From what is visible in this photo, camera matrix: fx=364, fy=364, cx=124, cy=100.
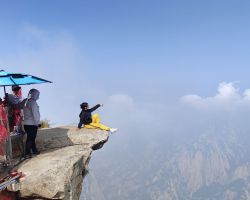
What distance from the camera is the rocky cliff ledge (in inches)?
567

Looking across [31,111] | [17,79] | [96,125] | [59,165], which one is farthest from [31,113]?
[96,125]

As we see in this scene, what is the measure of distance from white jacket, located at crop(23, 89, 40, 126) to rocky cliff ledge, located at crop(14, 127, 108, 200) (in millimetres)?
1797

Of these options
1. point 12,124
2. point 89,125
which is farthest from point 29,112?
point 89,125

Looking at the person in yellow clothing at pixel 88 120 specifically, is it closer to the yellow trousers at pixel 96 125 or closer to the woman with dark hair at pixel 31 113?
the yellow trousers at pixel 96 125

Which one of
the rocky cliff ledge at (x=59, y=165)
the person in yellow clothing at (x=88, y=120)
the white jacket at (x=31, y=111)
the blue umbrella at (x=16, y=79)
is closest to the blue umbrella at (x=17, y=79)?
the blue umbrella at (x=16, y=79)

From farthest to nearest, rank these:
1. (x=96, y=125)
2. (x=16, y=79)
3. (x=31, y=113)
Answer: (x=96, y=125) → (x=31, y=113) → (x=16, y=79)

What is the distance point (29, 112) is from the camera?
669 inches

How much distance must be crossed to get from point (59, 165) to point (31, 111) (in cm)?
306

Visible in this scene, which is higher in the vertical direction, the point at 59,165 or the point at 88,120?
the point at 88,120

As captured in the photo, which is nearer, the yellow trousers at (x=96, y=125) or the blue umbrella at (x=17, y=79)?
the blue umbrella at (x=17, y=79)

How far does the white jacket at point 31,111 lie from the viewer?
1692 cm

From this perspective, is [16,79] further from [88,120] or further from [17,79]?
[88,120]

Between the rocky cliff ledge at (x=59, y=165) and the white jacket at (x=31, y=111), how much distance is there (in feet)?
5.90

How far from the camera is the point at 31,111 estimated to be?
16984 millimetres
